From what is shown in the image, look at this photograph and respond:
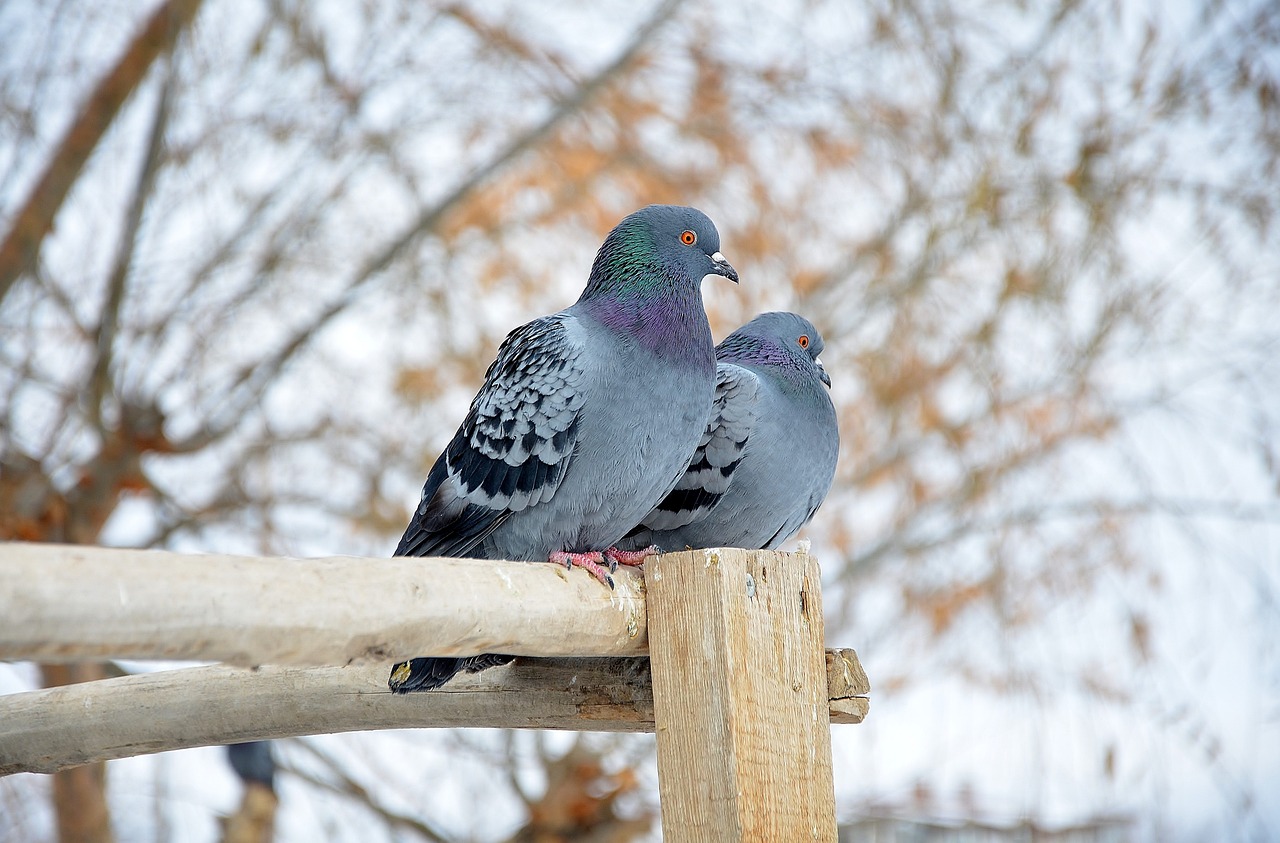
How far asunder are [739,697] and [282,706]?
1106 mm

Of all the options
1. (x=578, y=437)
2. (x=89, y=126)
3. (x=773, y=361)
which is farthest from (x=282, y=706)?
(x=89, y=126)

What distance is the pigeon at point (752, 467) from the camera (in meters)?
3.31

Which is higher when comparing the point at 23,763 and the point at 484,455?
the point at 484,455

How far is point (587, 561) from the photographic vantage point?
257cm

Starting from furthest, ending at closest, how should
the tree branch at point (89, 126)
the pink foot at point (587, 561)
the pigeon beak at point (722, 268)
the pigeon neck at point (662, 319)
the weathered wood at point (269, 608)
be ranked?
the tree branch at point (89, 126) → the pigeon beak at point (722, 268) → the pigeon neck at point (662, 319) → the pink foot at point (587, 561) → the weathered wood at point (269, 608)

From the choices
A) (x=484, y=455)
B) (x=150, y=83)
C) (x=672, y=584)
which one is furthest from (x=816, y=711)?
(x=150, y=83)

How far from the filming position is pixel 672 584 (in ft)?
7.61

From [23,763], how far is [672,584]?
165cm

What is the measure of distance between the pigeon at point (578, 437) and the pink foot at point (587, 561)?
15 mm

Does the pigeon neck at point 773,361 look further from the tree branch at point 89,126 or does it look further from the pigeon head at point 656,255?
the tree branch at point 89,126

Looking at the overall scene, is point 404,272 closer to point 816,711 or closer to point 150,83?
point 150,83

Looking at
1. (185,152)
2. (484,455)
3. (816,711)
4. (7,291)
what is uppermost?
(185,152)

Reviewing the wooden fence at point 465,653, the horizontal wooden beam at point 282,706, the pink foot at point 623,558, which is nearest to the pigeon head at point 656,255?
the pink foot at point 623,558

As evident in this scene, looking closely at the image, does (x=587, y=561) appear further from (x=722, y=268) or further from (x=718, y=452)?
(x=722, y=268)
